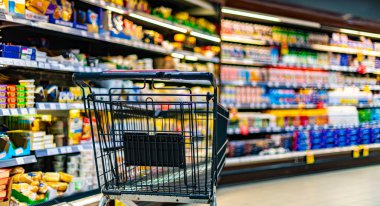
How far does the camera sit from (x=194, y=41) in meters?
5.20

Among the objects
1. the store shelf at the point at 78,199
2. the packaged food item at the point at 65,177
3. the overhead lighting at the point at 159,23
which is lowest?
the store shelf at the point at 78,199

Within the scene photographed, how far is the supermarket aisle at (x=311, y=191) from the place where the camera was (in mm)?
4281

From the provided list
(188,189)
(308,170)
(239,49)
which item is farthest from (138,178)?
(308,170)

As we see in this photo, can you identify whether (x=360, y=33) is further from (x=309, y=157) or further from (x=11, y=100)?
(x=11, y=100)

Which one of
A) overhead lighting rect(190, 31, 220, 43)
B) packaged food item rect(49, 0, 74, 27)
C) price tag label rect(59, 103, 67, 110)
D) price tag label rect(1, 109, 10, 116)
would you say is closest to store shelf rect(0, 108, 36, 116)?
price tag label rect(1, 109, 10, 116)

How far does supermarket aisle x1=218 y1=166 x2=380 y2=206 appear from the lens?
4281mm

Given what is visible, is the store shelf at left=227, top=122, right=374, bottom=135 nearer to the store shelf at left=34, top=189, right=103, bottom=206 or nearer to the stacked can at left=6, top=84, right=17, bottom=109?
the store shelf at left=34, top=189, right=103, bottom=206

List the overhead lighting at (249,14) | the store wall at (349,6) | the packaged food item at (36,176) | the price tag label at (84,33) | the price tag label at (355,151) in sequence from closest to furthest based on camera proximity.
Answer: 1. the packaged food item at (36,176)
2. the price tag label at (84,33)
3. the overhead lighting at (249,14)
4. the store wall at (349,6)
5. the price tag label at (355,151)

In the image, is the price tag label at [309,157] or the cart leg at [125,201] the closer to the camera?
the cart leg at [125,201]

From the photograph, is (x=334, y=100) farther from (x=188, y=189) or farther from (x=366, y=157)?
(x=188, y=189)

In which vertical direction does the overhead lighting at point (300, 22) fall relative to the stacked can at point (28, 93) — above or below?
above

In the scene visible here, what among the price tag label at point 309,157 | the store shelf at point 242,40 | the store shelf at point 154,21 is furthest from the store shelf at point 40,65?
the price tag label at point 309,157

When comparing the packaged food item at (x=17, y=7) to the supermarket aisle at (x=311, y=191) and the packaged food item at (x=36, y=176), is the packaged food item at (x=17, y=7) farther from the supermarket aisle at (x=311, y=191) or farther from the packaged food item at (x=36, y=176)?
the supermarket aisle at (x=311, y=191)

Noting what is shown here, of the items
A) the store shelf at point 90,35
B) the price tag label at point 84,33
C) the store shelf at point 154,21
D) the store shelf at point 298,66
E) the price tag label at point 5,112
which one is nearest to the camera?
the price tag label at point 5,112
